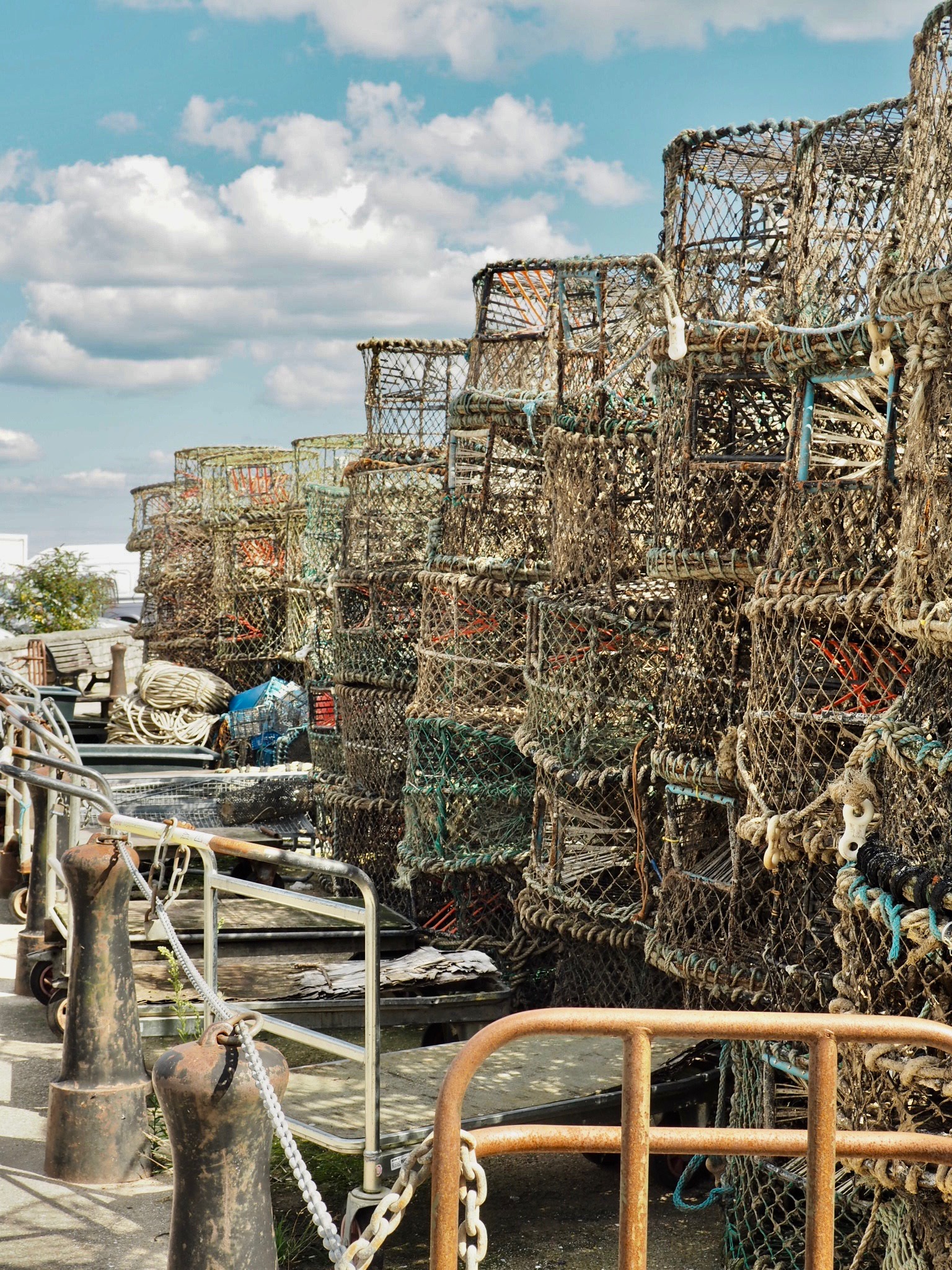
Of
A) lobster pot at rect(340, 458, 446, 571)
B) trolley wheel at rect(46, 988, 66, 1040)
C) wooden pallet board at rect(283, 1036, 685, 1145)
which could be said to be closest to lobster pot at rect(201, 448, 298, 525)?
lobster pot at rect(340, 458, 446, 571)

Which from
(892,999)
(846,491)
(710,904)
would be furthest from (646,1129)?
(710,904)

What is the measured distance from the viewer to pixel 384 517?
9172mm

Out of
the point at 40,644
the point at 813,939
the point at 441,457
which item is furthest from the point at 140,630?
the point at 813,939

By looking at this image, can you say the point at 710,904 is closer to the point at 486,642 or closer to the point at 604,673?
the point at 604,673

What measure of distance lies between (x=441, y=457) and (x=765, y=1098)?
5.26m

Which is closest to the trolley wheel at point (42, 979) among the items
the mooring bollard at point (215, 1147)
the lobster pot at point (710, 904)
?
the lobster pot at point (710, 904)

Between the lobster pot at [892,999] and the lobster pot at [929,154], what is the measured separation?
1331 mm

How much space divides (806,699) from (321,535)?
27.2 ft

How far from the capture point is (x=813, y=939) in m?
4.29

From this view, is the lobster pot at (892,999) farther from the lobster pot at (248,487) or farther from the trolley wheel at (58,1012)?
the lobster pot at (248,487)

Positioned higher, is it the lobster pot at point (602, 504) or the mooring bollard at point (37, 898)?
the lobster pot at point (602, 504)

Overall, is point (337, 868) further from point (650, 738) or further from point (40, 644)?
point (40, 644)

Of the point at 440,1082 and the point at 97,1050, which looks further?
the point at 97,1050

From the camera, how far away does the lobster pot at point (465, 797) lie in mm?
7188
